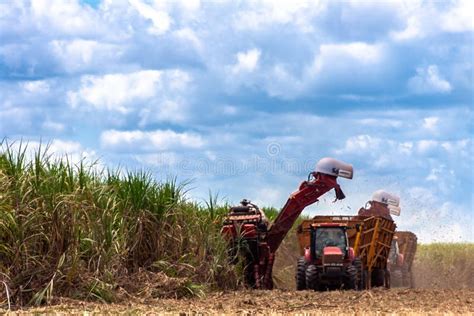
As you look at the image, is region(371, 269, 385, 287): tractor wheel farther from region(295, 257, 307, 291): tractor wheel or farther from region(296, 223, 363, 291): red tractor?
region(295, 257, 307, 291): tractor wheel

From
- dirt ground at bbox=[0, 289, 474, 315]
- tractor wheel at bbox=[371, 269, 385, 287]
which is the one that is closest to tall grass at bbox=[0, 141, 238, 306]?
dirt ground at bbox=[0, 289, 474, 315]

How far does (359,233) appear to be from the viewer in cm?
2381

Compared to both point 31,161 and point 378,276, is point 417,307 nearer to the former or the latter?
point 31,161

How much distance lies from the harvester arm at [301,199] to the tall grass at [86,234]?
4537 millimetres

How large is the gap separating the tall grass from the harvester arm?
4537 mm

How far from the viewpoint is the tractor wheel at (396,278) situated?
28.6 metres

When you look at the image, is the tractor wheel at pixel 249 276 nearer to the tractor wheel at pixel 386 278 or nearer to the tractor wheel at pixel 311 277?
the tractor wheel at pixel 311 277

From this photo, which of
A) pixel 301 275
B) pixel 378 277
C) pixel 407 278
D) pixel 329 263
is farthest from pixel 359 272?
pixel 407 278

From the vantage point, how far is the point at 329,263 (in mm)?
22406

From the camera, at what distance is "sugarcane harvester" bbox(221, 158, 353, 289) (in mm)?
22953

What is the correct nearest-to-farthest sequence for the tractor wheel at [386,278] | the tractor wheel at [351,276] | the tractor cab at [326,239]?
the tractor wheel at [351,276]
the tractor cab at [326,239]
the tractor wheel at [386,278]

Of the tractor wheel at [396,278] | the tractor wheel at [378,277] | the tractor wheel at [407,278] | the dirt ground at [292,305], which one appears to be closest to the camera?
the dirt ground at [292,305]

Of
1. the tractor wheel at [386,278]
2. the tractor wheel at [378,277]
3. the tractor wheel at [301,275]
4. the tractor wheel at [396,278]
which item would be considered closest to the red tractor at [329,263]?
the tractor wheel at [301,275]

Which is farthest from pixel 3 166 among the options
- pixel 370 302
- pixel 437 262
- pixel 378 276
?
pixel 437 262
